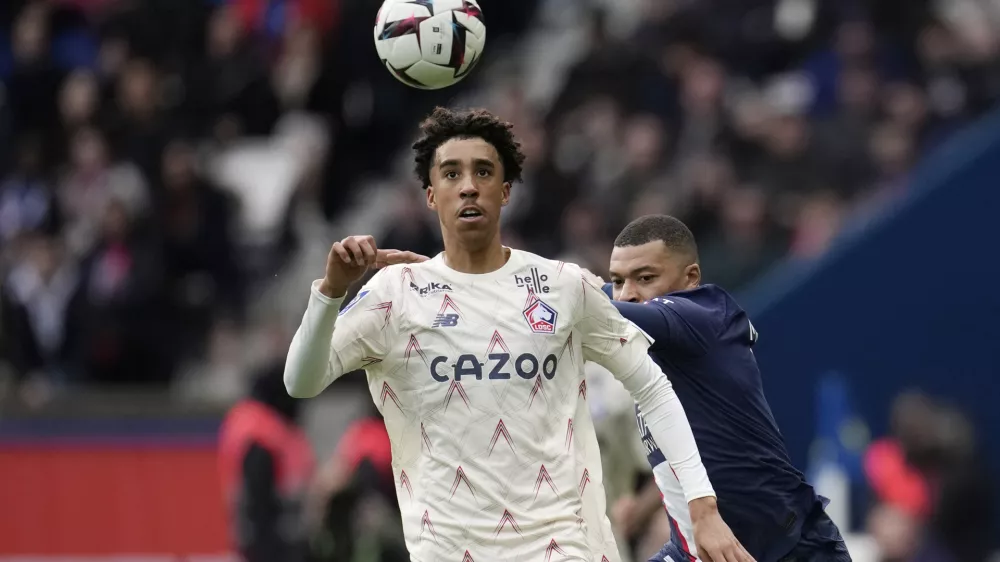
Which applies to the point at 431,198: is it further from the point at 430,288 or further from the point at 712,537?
the point at 712,537

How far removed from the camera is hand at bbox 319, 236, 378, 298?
16.2 feet

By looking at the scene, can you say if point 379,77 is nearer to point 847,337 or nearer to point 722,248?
point 722,248

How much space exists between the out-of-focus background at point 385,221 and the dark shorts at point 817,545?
339 centimetres

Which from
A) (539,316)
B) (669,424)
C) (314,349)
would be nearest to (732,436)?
(669,424)

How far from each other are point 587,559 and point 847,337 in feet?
22.3

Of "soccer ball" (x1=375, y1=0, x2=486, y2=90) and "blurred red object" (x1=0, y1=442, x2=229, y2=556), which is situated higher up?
"soccer ball" (x1=375, y1=0, x2=486, y2=90)

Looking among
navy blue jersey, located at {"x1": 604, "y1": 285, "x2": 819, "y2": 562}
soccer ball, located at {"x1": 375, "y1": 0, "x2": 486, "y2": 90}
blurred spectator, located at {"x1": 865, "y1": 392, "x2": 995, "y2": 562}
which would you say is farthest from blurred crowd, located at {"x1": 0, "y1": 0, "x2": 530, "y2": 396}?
navy blue jersey, located at {"x1": 604, "y1": 285, "x2": 819, "y2": 562}

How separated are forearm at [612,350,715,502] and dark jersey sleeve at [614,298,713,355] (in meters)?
0.35

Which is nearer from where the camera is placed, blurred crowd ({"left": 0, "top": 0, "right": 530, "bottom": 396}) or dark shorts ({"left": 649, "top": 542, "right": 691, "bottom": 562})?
dark shorts ({"left": 649, "top": 542, "right": 691, "bottom": 562})

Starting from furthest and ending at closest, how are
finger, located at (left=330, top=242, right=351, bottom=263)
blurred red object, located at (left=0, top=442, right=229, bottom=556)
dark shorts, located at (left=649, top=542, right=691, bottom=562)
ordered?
blurred red object, located at (left=0, top=442, right=229, bottom=556), dark shorts, located at (left=649, top=542, right=691, bottom=562), finger, located at (left=330, top=242, right=351, bottom=263)

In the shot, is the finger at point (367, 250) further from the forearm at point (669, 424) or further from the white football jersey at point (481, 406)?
the forearm at point (669, 424)

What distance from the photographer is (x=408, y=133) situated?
1522 cm

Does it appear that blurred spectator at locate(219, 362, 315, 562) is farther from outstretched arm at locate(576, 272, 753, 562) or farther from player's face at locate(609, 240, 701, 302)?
outstretched arm at locate(576, 272, 753, 562)

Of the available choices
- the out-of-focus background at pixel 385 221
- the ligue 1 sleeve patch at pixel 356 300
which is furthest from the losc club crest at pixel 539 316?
the out-of-focus background at pixel 385 221
